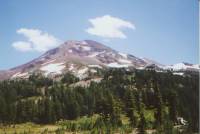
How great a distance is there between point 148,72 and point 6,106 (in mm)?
24247

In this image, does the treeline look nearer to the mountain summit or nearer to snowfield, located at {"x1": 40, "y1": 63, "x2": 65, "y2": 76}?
the mountain summit

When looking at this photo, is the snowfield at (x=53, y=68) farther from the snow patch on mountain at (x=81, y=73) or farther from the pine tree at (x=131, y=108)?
the pine tree at (x=131, y=108)

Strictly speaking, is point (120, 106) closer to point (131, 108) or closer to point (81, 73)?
point (131, 108)

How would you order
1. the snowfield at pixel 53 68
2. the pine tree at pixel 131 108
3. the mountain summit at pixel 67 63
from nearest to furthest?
1. the pine tree at pixel 131 108
2. the mountain summit at pixel 67 63
3. the snowfield at pixel 53 68

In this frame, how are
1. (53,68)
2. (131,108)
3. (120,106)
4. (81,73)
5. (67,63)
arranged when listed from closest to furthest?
(131,108)
(120,106)
(81,73)
(67,63)
(53,68)

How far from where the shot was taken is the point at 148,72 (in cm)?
4684

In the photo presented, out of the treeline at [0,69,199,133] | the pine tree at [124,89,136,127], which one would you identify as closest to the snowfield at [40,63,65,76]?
the treeline at [0,69,199,133]

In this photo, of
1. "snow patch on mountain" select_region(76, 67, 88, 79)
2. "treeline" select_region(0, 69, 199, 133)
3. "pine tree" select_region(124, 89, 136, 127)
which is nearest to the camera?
"treeline" select_region(0, 69, 199, 133)

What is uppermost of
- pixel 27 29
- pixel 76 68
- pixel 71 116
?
pixel 76 68

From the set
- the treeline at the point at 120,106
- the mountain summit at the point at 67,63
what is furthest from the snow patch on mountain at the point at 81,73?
the treeline at the point at 120,106

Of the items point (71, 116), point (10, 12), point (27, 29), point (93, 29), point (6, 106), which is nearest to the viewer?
point (10, 12)

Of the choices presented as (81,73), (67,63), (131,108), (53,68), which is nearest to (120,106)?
(131,108)

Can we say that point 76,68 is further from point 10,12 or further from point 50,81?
point 10,12

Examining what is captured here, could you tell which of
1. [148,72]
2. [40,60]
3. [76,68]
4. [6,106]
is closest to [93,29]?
[6,106]
